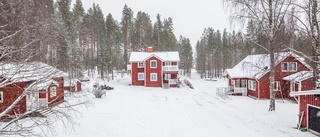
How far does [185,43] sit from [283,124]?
4139 centimetres

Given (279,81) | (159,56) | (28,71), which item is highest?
(159,56)

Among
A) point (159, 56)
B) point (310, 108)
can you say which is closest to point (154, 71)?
point (159, 56)

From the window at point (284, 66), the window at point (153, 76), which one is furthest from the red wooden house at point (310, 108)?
the window at point (153, 76)

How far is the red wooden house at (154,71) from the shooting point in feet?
93.0

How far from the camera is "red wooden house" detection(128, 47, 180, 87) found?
28.4 m

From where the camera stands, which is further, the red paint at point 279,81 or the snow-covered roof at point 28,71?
the red paint at point 279,81

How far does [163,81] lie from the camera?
29547 mm

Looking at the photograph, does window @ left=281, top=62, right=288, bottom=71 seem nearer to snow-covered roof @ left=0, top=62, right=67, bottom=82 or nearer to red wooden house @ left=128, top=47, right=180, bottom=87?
red wooden house @ left=128, top=47, right=180, bottom=87

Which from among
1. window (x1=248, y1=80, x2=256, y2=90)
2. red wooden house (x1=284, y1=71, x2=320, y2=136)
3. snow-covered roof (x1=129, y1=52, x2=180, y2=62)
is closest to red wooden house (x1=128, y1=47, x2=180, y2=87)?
snow-covered roof (x1=129, y1=52, x2=180, y2=62)

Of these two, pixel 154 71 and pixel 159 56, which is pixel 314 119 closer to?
pixel 154 71

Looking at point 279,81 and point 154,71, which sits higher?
point 154,71

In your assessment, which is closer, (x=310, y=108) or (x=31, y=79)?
(x=31, y=79)

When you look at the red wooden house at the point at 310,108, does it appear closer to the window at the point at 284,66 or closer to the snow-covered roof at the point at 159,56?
the window at the point at 284,66

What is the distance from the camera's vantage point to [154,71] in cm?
2856
